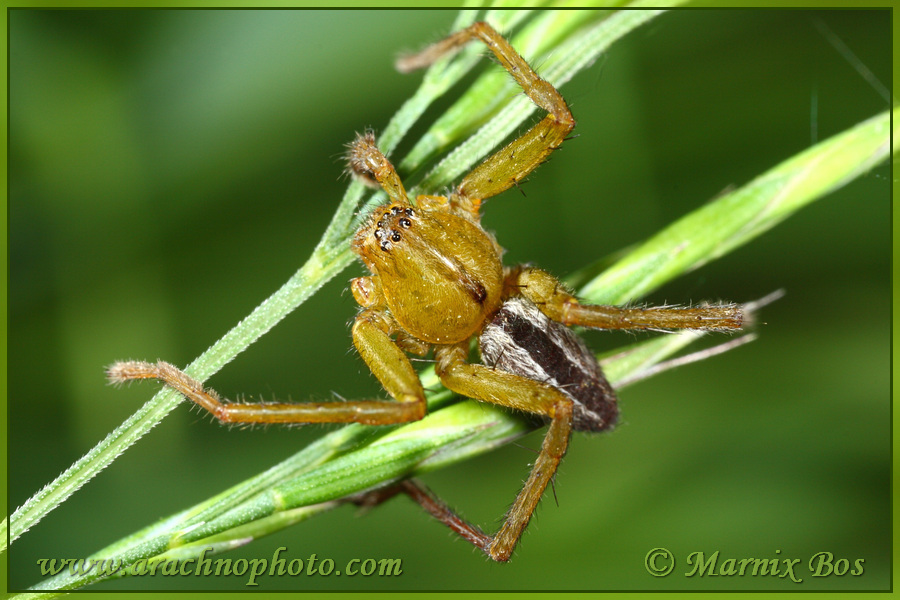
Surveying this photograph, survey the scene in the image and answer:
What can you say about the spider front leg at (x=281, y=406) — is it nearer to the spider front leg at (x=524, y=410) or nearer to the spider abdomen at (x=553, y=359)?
the spider front leg at (x=524, y=410)

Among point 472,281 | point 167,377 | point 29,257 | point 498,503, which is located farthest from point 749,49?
point 29,257

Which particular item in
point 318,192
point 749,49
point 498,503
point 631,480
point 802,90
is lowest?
point 631,480

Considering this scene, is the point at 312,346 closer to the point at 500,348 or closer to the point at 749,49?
the point at 500,348

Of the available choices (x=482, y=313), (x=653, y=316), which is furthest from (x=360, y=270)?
(x=653, y=316)

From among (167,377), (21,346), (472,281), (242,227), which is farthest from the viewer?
(242,227)

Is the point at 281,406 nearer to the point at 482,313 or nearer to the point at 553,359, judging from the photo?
the point at 482,313
